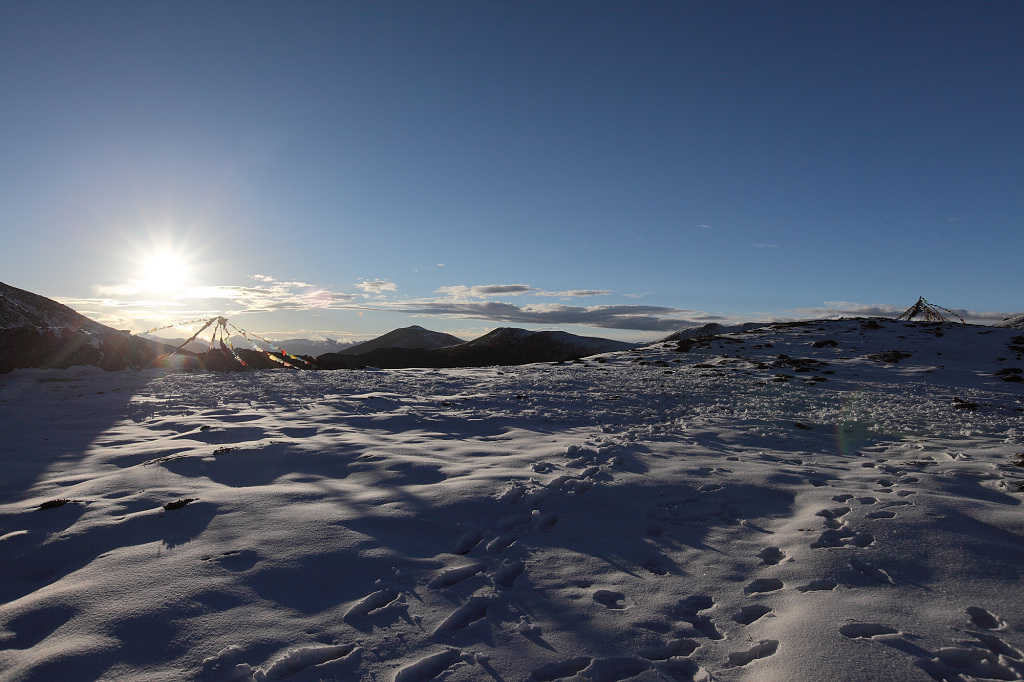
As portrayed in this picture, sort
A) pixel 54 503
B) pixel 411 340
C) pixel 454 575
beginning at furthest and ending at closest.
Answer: pixel 411 340, pixel 54 503, pixel 454 575

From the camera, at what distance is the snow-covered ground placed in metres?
3.00

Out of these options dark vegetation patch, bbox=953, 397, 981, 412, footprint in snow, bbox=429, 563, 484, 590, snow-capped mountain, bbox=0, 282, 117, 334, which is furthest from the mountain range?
dark vegetation patch, bbox=953, 397, 981, 412

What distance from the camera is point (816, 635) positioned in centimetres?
311

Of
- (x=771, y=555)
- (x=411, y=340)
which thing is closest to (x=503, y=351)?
(x=411, y=340)

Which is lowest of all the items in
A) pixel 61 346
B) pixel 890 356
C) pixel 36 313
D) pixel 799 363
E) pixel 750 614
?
pixel 750 614

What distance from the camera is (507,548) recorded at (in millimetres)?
4523

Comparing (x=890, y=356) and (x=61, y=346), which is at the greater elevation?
(x=61, y=346)

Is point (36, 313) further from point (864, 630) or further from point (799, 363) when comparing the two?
point (799, 363)

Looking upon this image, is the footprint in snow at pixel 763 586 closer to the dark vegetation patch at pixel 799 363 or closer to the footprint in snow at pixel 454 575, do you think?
the footprint in snow at pixel 454 575

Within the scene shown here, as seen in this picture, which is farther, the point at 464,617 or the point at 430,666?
the point at 464,617

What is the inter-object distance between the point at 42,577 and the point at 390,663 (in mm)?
3343

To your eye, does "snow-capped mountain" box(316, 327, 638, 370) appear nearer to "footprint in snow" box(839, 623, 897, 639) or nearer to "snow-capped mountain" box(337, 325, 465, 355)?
"snow-capped mountain" box(337, 325, 465, 355)

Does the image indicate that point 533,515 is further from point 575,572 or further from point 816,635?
point 816,635

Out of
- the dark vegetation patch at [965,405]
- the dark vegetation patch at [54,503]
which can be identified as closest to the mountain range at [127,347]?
the dark vegetation patch at [54,503]
